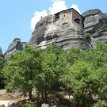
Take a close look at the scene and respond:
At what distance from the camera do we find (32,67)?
46.2 meters

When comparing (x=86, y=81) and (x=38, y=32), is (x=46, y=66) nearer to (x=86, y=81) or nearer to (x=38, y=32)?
(x=86, y=81)

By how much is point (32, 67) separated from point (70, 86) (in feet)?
17.7

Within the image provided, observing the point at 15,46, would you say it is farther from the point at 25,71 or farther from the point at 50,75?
the point at 50,75

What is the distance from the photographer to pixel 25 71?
4562 cm

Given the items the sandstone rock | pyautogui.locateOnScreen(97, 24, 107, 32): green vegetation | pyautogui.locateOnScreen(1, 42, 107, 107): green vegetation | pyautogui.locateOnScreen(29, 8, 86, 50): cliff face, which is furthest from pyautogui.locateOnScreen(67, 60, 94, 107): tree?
the sandstone rock

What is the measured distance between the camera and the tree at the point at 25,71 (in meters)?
45.0

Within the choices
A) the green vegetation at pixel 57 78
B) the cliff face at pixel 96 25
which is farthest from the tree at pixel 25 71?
the cliff face at pixel 96 25

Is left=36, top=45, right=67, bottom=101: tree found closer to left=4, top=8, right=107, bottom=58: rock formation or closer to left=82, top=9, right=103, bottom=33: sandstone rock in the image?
left=4, top=8, right=107, bottom=58: rock formation

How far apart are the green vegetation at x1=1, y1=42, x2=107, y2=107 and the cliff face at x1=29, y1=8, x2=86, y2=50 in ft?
103

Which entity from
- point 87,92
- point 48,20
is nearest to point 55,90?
point 87,92

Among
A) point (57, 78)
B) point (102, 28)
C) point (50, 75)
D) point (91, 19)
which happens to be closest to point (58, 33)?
point (102, 28)

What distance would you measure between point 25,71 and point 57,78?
413 cm

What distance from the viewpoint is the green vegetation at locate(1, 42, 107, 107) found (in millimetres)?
43062

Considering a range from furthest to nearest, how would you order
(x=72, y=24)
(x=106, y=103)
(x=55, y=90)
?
1. (x=72, y=24)
2. (x=55, y=90)
3. (x=106, y=103)
